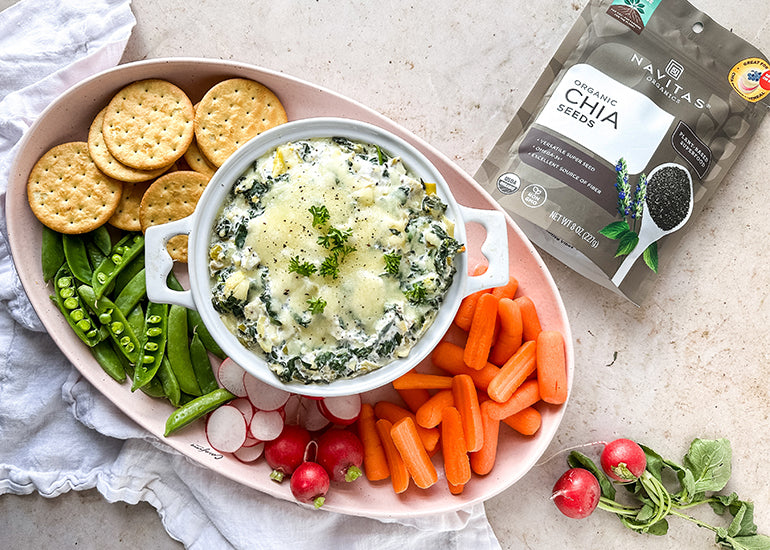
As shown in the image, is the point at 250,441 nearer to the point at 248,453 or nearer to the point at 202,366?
the point at 248,453

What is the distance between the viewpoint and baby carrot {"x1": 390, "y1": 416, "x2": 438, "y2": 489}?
235 cm

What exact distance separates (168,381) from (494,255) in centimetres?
128

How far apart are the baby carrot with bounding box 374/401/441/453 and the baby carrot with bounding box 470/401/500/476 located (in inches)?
6.7

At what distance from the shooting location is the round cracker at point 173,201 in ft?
7.72

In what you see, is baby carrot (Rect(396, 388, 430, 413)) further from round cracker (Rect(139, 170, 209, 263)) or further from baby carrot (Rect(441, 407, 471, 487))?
round cracker (Rect(139, 170, 209, 263))

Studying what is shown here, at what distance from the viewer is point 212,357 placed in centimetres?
245

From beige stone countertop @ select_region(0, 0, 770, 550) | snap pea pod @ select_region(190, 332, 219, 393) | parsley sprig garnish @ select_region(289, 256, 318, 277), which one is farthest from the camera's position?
beige stone countertop @ select_region(0, 0, 770, 550)

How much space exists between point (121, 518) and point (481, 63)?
243 centimetres

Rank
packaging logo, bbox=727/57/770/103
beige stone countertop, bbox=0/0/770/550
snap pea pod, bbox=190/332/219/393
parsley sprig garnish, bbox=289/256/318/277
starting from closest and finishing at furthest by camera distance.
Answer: parsley sprig garnish, bbox=289/256/318/277
snap pea pod, bbox=190/332/219/393
packaging logo, bbox=727/57/770/103
beige stone countertop, bbox=0/0/770/550

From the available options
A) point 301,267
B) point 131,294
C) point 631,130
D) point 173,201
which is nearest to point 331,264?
point 301,267

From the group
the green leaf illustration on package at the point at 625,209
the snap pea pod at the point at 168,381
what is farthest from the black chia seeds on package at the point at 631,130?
the snap pea pod at the point at 168,381

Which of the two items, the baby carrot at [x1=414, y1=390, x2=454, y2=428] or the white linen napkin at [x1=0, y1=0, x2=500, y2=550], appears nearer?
the baby carrot at [x1=414, y1=390, x2=454, y2=428]

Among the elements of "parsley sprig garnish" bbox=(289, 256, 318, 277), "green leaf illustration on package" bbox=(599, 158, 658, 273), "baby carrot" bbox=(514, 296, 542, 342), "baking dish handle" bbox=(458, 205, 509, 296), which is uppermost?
"green leaf illustration on package" bbox=(599, 158, 658, 273)

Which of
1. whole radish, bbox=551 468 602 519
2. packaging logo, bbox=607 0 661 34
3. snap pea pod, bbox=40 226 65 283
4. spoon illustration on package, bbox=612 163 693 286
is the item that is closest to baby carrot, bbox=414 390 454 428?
whole radish, bbox=551 468 602 519
